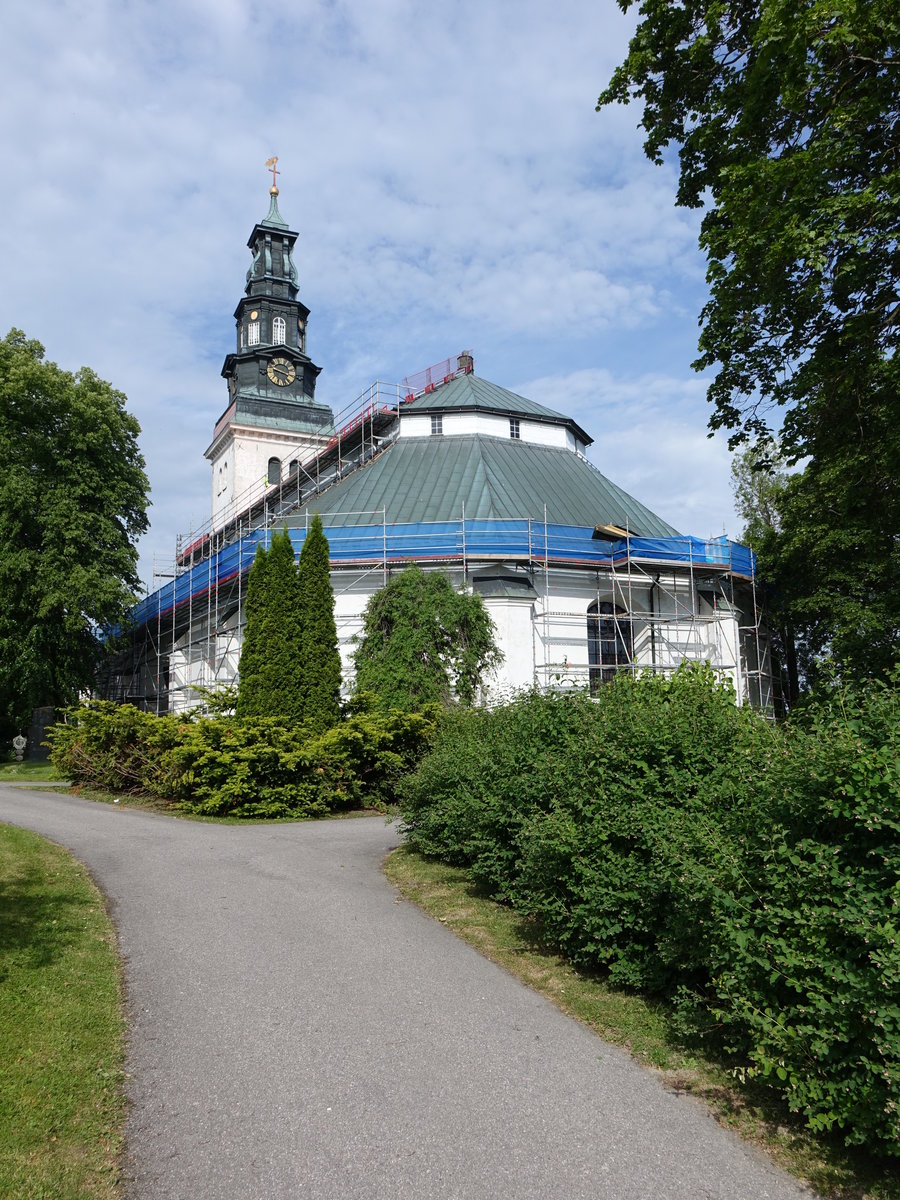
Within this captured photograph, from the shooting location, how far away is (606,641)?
28.5 metres

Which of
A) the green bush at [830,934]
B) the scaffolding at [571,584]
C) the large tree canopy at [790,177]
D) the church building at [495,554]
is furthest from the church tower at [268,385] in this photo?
the green bush at [830,934]

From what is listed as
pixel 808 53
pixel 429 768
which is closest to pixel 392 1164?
pixel 429 768

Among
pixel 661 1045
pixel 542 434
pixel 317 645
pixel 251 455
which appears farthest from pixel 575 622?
pixel 251 455

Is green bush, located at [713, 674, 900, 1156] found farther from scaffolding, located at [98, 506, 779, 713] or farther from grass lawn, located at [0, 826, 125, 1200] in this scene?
scaffolding, located at [98, 506, 779, 713]

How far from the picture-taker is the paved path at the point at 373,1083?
3650 millimetres

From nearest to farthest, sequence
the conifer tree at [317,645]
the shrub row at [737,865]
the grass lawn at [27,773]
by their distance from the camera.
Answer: the shrub row at [737,865] < the conifer tree at [317,645] < the grass lawn at [27,773]

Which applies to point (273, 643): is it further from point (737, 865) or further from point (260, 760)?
point (737, 865)

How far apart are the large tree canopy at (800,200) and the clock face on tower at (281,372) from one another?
38.3m

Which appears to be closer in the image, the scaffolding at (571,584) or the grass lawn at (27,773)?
the grass lawn at (27,773)

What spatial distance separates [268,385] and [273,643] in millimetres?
34312

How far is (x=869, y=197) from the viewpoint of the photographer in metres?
9.73

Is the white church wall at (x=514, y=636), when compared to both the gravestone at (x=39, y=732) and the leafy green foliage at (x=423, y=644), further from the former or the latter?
the gravestone at (x=39, y=732)

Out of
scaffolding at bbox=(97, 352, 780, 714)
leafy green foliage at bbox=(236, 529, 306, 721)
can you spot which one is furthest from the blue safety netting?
leafy green foliage at bbox=(236, 529, 306, 721)

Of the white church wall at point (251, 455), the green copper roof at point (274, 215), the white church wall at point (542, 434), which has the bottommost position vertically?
the white church wall at point (542, 434)
